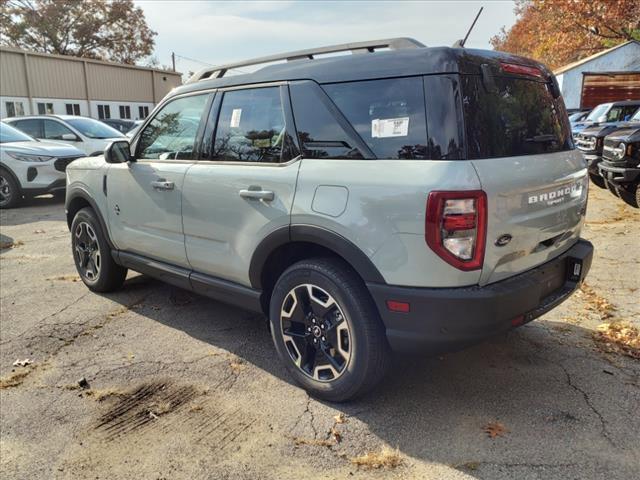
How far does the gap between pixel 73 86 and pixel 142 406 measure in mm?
32085

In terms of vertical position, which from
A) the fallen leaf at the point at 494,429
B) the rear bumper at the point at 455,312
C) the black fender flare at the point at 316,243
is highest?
the black fender flare at the point at 316,243

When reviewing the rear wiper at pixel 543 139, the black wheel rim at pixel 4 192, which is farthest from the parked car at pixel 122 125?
the rear wiper at pixel 543 139

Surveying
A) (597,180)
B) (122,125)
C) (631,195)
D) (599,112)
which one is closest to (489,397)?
(631,195)

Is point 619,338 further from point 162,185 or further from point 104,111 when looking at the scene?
point 104,111

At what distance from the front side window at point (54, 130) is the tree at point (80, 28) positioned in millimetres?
33014

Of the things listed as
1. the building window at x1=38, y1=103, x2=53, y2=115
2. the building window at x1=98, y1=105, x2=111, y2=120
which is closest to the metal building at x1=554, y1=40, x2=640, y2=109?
the building window at x1=98, y1=105, x2=111, y2=120

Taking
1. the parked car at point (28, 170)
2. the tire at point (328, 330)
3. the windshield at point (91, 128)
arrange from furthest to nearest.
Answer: the windshield at point (91, 128)
the parked car at point (28, 170)
the tire at point (328, 330)

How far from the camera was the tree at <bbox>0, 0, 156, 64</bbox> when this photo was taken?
38562 mm

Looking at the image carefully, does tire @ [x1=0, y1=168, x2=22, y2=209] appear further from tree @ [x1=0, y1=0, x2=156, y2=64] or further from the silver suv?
tree @ [x1=0, y1=0, x2=156, y2=64]

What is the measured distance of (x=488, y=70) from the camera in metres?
2.63

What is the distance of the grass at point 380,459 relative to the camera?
2492mm

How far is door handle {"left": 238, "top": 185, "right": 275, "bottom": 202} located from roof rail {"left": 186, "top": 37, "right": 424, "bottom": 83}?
3.00 ft

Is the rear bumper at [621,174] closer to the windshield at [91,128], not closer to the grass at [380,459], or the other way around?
the grass at [380,459]

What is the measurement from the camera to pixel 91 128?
12.7 m
